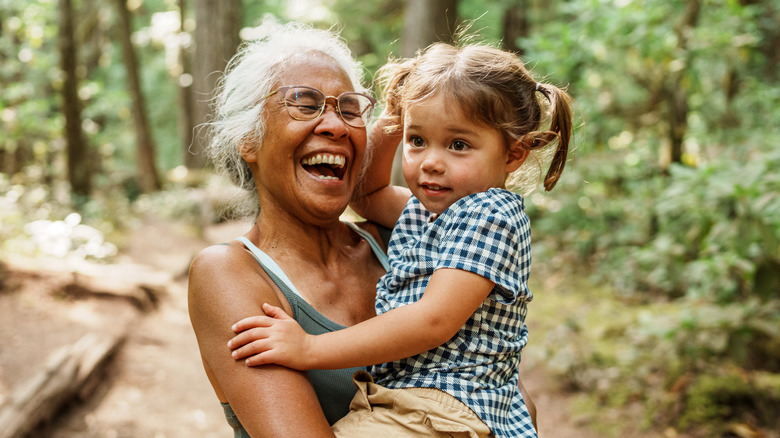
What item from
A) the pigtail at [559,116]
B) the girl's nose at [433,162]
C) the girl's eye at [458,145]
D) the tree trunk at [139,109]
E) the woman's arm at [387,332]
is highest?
the pigtail at [559,116]

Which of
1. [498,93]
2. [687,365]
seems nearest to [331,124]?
[498,93]

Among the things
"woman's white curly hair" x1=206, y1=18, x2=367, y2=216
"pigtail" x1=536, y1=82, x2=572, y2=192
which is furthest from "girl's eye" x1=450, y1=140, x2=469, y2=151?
"woman's white curly hair" x1=206, y1=18, x2=367, y2=216

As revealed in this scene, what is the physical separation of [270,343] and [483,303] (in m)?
0.60

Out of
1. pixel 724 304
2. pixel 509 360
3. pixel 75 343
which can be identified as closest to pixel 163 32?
pixel 75 343

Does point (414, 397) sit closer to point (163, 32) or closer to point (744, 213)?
point (744, 213)

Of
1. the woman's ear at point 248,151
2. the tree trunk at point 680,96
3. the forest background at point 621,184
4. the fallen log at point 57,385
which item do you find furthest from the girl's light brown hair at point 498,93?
the tree trunk at point 680,96

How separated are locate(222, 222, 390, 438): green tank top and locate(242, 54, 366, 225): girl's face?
0.74 ft

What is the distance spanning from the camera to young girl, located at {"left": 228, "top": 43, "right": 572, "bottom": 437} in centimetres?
154

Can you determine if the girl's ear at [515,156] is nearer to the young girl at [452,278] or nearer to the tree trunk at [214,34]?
the young girl at [452,278]

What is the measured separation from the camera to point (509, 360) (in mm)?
1766

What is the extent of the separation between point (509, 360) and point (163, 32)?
18.6 m

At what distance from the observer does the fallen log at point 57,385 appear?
4004mm

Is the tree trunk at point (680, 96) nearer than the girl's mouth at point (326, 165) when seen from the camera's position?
No

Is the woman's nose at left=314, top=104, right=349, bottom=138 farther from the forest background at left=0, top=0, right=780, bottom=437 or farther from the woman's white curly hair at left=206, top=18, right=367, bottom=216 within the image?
the forest background at left=0, top=0, right=780, bottom=437
